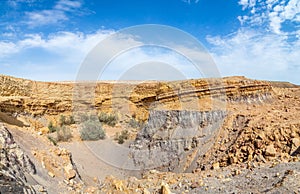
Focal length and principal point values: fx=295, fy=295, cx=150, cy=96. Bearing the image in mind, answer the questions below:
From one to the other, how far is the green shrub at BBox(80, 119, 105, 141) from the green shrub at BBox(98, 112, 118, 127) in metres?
2.63

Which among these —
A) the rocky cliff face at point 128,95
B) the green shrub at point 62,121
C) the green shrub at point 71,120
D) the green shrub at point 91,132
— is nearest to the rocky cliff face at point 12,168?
the rocky cliff face at point 128,95

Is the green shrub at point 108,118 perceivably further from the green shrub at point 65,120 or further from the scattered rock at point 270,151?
Answer: the scattered rock at point 270,151

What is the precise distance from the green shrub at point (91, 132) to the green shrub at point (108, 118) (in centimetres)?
263

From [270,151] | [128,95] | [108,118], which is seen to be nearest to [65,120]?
[108,118]

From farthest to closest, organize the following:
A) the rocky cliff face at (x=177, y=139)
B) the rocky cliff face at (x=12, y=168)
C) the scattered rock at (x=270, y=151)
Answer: the rocky cliff face at (x=177, y=139) < the scattered rock at (x=270, y=151) < the rocky cliff face at (x=12, y=168)

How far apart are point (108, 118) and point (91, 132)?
Answer: 14.4ft

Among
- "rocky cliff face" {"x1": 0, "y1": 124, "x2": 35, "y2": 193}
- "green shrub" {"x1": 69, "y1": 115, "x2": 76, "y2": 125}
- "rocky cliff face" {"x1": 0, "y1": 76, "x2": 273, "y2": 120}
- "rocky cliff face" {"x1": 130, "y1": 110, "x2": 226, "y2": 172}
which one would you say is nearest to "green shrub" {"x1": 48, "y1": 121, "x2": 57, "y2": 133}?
"rocky cliff face" {"x1": 0, "y1": 76, "x2": 273, "y2": 120}

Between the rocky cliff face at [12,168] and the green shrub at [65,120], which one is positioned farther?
the green shrub at [65,120]

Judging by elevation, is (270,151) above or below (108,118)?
above

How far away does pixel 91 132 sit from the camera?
1958 centimetres

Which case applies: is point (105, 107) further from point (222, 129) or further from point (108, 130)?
point (222, 129)

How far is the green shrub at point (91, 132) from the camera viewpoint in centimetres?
1916

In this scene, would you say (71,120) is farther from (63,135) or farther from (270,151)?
(270,151)

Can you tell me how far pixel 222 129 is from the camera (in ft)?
37.7
